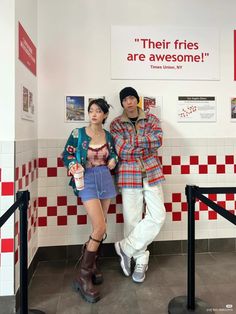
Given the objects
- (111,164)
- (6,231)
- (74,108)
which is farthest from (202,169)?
(6,231)

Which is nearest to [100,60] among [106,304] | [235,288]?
[106,304]

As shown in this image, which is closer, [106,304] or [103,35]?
[106,304]

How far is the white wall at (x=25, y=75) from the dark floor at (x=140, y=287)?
48.2 inches

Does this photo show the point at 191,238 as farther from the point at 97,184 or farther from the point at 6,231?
the point at 6,231

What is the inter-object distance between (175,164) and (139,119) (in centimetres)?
68

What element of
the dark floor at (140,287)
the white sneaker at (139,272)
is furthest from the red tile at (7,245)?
the white sneaker at (139,272)

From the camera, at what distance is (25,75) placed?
2.14m

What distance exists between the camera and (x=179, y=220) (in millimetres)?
2764

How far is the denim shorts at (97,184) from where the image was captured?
6.93 ft

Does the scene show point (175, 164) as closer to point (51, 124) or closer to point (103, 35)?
point (51, 124)

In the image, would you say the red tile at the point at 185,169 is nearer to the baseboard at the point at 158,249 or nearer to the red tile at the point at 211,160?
the red tile at the point at 211,160

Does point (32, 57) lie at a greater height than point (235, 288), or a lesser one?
greater

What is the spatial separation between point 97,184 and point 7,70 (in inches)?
41.7

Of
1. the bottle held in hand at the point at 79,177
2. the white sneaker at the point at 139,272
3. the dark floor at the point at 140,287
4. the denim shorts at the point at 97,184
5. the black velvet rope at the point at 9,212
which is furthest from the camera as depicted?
the white sneaker at the point at 139,272
